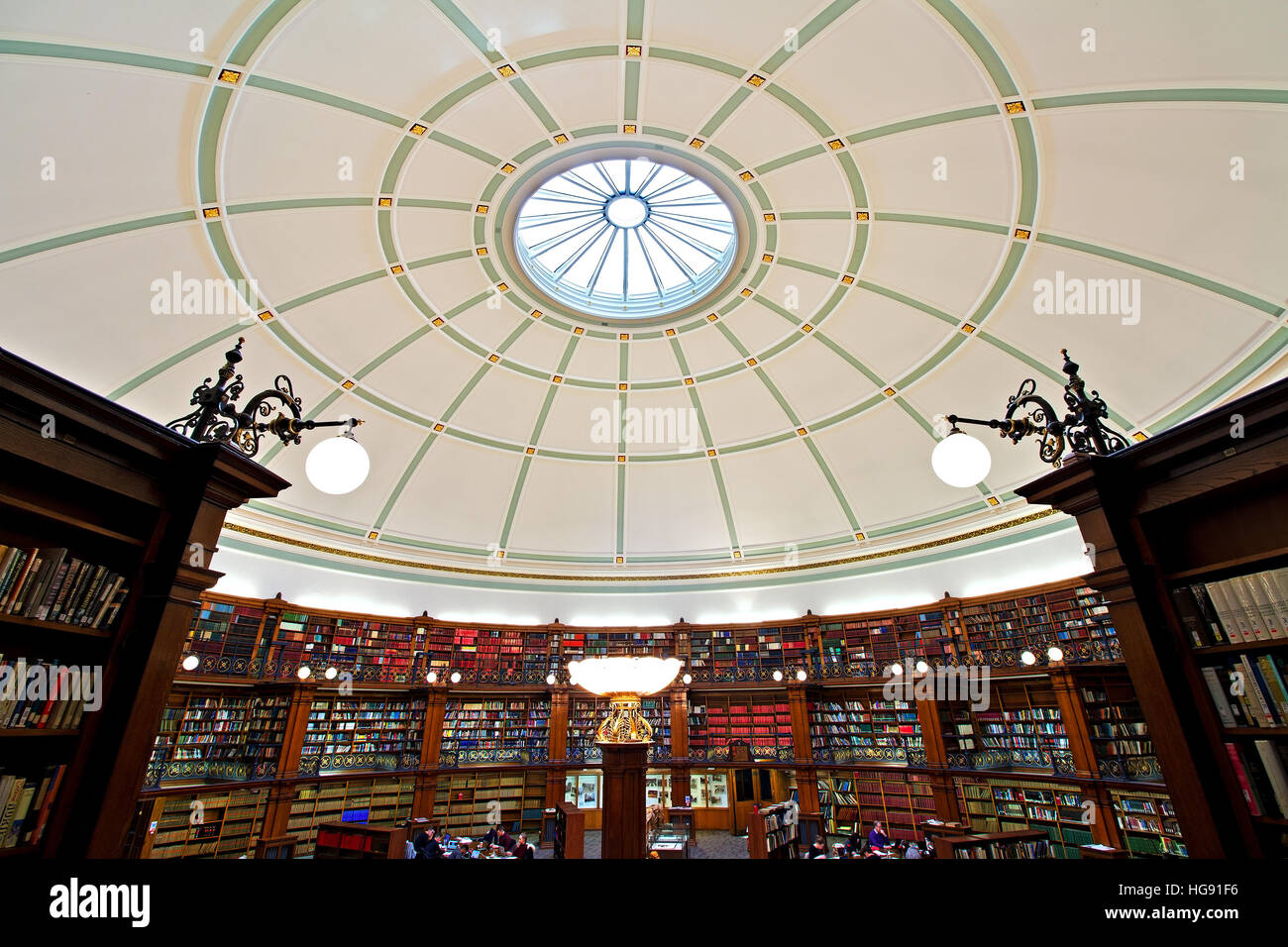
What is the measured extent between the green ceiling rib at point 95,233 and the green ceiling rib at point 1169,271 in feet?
40.6

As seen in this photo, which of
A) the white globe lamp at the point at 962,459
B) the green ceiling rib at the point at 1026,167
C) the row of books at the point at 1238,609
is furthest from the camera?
the green ceiling rib at the point at 1026,167

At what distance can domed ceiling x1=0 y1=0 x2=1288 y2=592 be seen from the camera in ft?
20.4

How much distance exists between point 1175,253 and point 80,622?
1206cm

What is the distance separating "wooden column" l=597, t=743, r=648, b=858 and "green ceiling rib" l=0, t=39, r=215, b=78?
27.9ft

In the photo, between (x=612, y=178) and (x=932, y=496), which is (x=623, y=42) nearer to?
(x=612, y=178)

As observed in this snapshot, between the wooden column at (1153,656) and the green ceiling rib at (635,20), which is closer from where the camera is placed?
the wooden column at (1153,656)

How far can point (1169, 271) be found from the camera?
806 cm

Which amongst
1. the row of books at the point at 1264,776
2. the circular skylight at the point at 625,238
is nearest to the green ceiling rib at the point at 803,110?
the circular skylight at the point at 625,238

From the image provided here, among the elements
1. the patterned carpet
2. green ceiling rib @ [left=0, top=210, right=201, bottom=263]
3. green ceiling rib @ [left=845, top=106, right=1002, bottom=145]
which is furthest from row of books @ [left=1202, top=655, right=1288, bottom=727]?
green ceiling rib @ [left=0, top=210, right=201, bottom=263]

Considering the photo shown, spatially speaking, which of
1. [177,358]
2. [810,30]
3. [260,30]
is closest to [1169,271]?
[810,30]

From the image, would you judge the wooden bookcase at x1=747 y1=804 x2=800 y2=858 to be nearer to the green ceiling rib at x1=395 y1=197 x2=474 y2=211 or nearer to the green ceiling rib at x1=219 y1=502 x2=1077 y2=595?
the green ceiling rib at x1=219 y1=502 x2=1077 y2=595

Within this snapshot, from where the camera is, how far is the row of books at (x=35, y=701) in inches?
106

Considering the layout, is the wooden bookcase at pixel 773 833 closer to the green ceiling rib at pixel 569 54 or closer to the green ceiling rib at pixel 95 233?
the green ceiling rib at pixel 569 54

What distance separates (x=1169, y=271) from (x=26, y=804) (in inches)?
493
